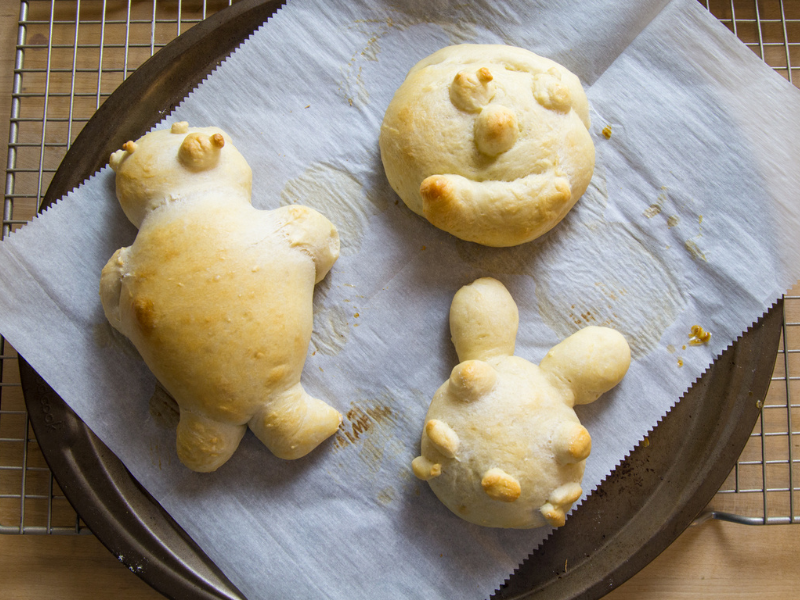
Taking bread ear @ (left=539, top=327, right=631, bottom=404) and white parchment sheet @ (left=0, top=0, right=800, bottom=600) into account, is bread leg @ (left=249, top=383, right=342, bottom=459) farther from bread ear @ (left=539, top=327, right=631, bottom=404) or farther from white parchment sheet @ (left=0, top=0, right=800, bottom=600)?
bread ear @ (left=539, top=327, right=631, bottom=404)

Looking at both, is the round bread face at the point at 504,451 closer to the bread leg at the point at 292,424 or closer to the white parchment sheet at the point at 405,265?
the white parchment sheet at the point at 405,265

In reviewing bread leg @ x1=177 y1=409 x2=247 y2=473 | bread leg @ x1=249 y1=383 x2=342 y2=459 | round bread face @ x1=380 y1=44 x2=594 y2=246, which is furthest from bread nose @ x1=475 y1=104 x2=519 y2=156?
bread leg @ x1=177 y1=409 x2=247 y2=473

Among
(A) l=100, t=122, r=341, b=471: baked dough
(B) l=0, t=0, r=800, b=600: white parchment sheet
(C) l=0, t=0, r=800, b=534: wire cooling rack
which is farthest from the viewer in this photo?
(C) l=0, t=0, r=800, b=534: wire cooling rack

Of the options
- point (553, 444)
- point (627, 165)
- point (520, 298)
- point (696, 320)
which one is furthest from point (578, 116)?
point (553, 444)

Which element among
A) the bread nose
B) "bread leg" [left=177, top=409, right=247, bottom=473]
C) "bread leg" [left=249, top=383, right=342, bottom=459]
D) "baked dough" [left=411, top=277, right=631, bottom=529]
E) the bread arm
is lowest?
"bread leg" [left=177, top=409, right=247, bottom=473]

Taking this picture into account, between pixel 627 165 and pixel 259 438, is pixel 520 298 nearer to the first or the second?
pixel 627 165

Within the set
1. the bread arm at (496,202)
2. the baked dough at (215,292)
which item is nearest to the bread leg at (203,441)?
the baked dough at (215,292)

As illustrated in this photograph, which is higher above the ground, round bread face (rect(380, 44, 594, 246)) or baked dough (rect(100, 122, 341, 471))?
round bread face (rect(380, 44, 594, 246))
